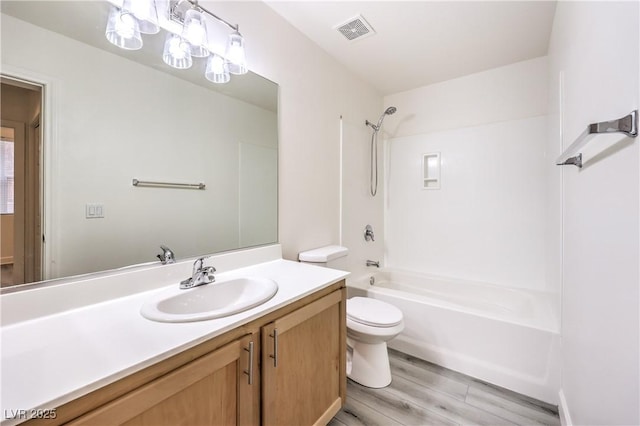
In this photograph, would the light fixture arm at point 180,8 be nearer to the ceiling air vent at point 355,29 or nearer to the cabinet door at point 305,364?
the ceiling air vent at point 355,29

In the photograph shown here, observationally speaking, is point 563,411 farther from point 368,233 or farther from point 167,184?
point 167,184

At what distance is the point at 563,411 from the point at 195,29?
2.67 metres

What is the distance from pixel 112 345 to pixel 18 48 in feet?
3.31

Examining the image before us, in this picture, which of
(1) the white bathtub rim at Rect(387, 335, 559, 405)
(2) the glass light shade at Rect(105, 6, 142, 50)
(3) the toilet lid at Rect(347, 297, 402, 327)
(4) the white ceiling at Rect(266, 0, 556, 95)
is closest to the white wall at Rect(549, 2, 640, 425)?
(1) the white bathtub rim at Rect(387, 335, 559, 405)

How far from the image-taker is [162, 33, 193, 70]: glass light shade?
1248 millimetres

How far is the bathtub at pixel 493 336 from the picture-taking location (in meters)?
1.63

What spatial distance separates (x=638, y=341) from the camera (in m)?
0.64

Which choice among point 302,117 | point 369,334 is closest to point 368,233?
point 369,334

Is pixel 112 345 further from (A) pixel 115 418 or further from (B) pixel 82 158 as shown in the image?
(B) pixel 82 158

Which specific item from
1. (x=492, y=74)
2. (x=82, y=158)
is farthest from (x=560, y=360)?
(x=82, y=158)

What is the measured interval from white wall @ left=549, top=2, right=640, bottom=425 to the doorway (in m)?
1.77

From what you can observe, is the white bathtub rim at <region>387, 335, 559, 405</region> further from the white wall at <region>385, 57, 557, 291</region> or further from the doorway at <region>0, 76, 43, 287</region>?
the doorway at <region>0, 76, 43, 287</region>

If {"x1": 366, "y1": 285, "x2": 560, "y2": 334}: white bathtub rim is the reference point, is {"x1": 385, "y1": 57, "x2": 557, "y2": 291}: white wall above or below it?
above

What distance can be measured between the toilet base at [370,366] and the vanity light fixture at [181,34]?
1892 millimetres
